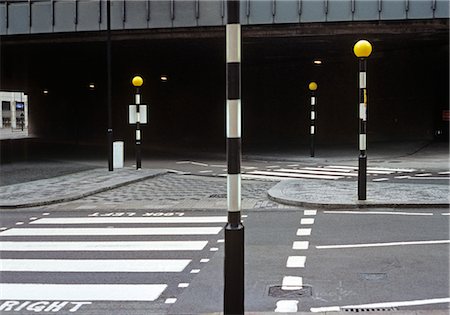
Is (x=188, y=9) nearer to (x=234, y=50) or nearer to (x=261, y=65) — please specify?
(x=261, y=65)

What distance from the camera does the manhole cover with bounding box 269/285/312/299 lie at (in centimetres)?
598

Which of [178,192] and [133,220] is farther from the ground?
[178,192]

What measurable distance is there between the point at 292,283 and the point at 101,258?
2.80 metres

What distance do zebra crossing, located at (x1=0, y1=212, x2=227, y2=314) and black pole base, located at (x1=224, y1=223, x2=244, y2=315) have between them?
136cm

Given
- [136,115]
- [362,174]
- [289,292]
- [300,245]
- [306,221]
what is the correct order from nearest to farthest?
[289,292]
[300,245]
[306,221]
[362,174]
[136,115]

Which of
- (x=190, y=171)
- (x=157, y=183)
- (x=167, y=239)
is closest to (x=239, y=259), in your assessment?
(x=167, y=239)

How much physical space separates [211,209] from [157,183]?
520 cm

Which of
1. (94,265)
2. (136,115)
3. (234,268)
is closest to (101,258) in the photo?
(94,265)

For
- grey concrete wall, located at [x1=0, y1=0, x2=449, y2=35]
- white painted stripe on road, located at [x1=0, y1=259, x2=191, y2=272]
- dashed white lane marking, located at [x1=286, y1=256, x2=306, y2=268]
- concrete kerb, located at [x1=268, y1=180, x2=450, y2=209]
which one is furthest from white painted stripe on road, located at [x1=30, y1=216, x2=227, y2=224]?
grey concrete wall, located at [x1=0, y1=0, x2=449, y2=35]

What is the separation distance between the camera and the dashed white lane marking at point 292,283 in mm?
6273

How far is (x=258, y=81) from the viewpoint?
123 feet

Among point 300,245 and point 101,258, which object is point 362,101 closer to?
point 300,245

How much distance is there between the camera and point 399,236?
8.89m

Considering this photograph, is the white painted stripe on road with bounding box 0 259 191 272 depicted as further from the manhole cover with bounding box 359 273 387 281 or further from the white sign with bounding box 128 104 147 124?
the white sign with bounding box 128 104 147 124
